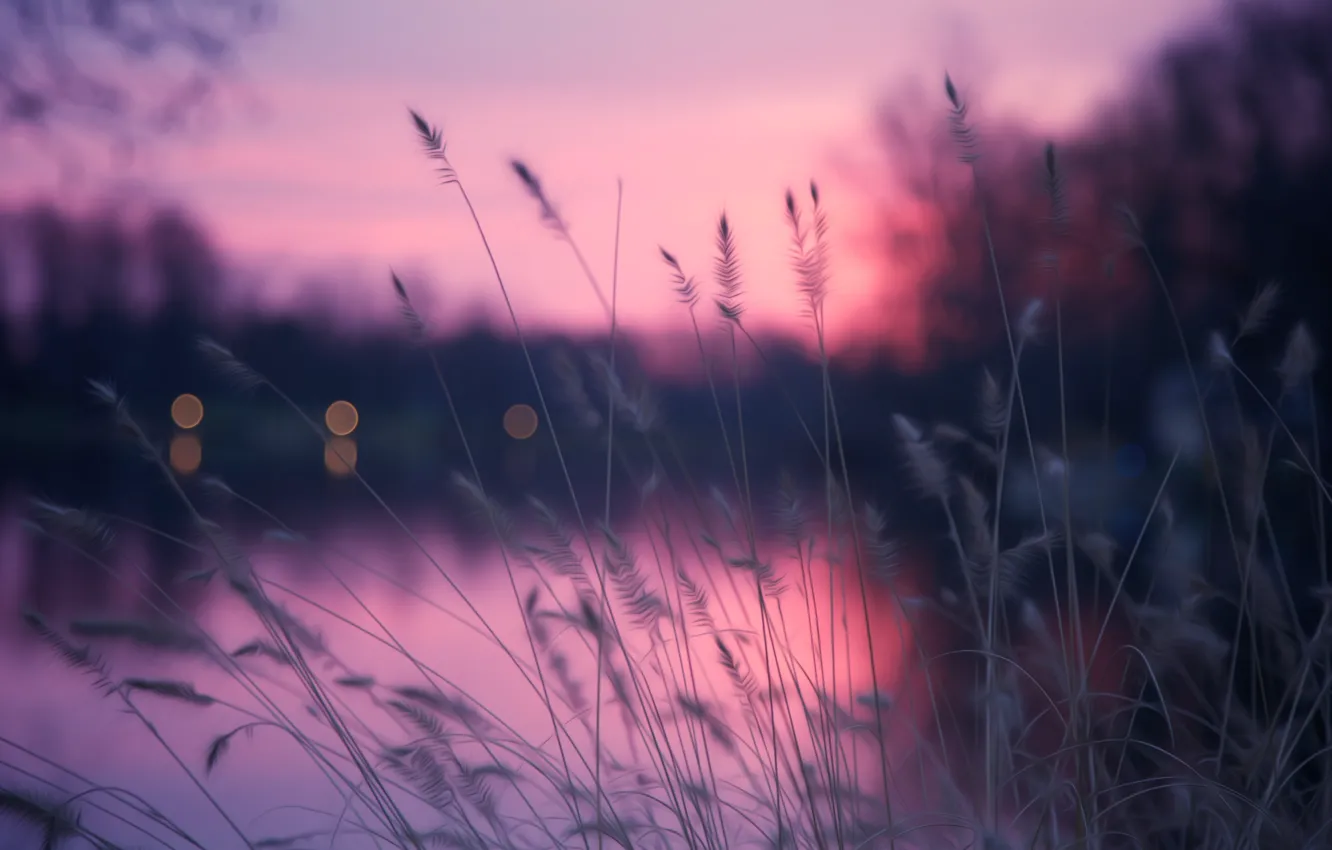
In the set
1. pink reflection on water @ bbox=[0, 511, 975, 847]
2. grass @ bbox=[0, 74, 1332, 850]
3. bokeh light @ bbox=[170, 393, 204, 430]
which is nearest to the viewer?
grass @ bbox=[0, 74, 1332, 850]

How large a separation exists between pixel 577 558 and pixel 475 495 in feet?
0.55

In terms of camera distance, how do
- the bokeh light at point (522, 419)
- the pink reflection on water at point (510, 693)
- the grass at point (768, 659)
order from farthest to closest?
1. the bokeh light at point (522, 419)
2. the pink reflection on water at point (510, 693)
3. the grass at point (768, 659)

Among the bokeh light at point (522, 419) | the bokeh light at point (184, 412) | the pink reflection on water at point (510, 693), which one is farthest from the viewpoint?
the bokeh light at point (184, 412)

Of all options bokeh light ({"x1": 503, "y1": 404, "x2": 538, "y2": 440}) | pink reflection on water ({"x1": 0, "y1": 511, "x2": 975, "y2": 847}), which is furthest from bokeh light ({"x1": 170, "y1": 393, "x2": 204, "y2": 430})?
bokeh light ({"x1": 503, "y1": 404, "x2": 538, "y2": 440})

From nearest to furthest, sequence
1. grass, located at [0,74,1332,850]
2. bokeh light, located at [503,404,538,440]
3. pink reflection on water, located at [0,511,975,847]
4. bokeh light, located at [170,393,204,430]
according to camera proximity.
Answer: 1. grass, located at [0,74,1332,850]
2. pink reflection on water, located at [0,511,975,847]
3. bokeh light, located at [503,404,538,440]
4. bokeh light, located at [170,393,204,430]

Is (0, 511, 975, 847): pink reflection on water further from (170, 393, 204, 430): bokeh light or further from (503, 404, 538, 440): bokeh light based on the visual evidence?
(170, 393, 204, 430): bokeh light

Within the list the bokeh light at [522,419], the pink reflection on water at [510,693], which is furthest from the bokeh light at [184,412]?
the bokeh light at [522,419]

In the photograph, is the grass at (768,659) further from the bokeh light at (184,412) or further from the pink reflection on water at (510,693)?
the bokeh light at (184,412)

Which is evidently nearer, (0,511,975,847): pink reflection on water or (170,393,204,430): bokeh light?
(0,511,975,847): pink reflection on water

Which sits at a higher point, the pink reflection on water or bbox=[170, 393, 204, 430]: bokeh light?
bbox=[170, 393, 204, 430]: bokeh light

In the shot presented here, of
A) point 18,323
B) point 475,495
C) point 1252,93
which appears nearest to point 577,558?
point 475,495

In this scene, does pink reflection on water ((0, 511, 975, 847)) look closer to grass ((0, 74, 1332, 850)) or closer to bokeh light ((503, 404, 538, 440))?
grass ((0, 74, 1332, 850))

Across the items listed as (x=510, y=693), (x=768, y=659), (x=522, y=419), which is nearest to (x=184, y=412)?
(x=510, y=693)

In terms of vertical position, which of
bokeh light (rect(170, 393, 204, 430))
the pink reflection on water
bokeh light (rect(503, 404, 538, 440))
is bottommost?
the pink reflection on water
